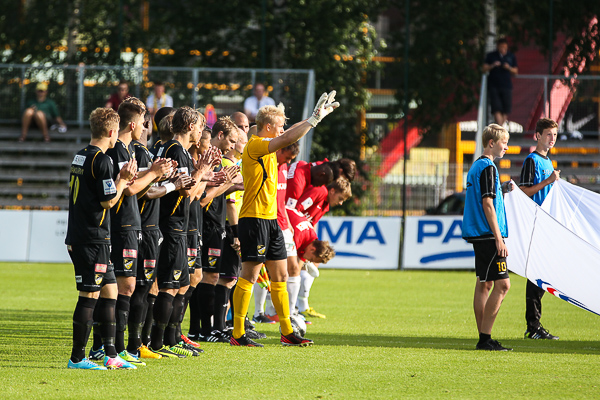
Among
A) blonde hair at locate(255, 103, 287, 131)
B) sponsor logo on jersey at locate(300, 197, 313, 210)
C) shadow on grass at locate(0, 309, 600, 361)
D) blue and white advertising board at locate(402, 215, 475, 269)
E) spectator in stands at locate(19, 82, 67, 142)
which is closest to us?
blonde hair at locate(255, 103, 287, 131)

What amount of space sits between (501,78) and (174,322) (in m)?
14.1

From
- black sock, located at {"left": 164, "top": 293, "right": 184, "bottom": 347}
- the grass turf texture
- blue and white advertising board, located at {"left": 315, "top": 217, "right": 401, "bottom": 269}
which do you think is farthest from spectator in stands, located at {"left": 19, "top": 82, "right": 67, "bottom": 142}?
black sock, located at {"left": 164, "top": 293, "right": 184, "bottom": 347}

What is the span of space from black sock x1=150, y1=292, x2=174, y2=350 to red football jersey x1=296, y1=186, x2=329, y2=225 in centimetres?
332

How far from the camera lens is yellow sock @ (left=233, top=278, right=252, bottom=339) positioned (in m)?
8.30

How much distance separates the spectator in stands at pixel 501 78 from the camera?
19.9 m

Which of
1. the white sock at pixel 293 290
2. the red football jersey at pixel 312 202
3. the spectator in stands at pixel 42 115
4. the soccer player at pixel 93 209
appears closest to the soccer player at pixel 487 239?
the white sock at pixel 293 290

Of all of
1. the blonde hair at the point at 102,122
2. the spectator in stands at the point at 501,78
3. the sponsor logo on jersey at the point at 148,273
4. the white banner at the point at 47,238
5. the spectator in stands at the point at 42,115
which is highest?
the spectator in stands at the point at 501,78

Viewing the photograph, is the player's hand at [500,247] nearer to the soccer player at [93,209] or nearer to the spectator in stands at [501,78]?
the soccer player at [93,209]

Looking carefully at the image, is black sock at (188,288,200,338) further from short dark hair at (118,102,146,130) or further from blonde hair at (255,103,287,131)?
short dark hair at (118,102,146,130)

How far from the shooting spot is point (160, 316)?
7.51 metres

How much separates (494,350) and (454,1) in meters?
16.2

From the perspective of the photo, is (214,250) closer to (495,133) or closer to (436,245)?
→ (495,133)

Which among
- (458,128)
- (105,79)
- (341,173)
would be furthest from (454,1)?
(341,173)

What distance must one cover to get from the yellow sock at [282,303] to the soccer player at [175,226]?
1044mm
